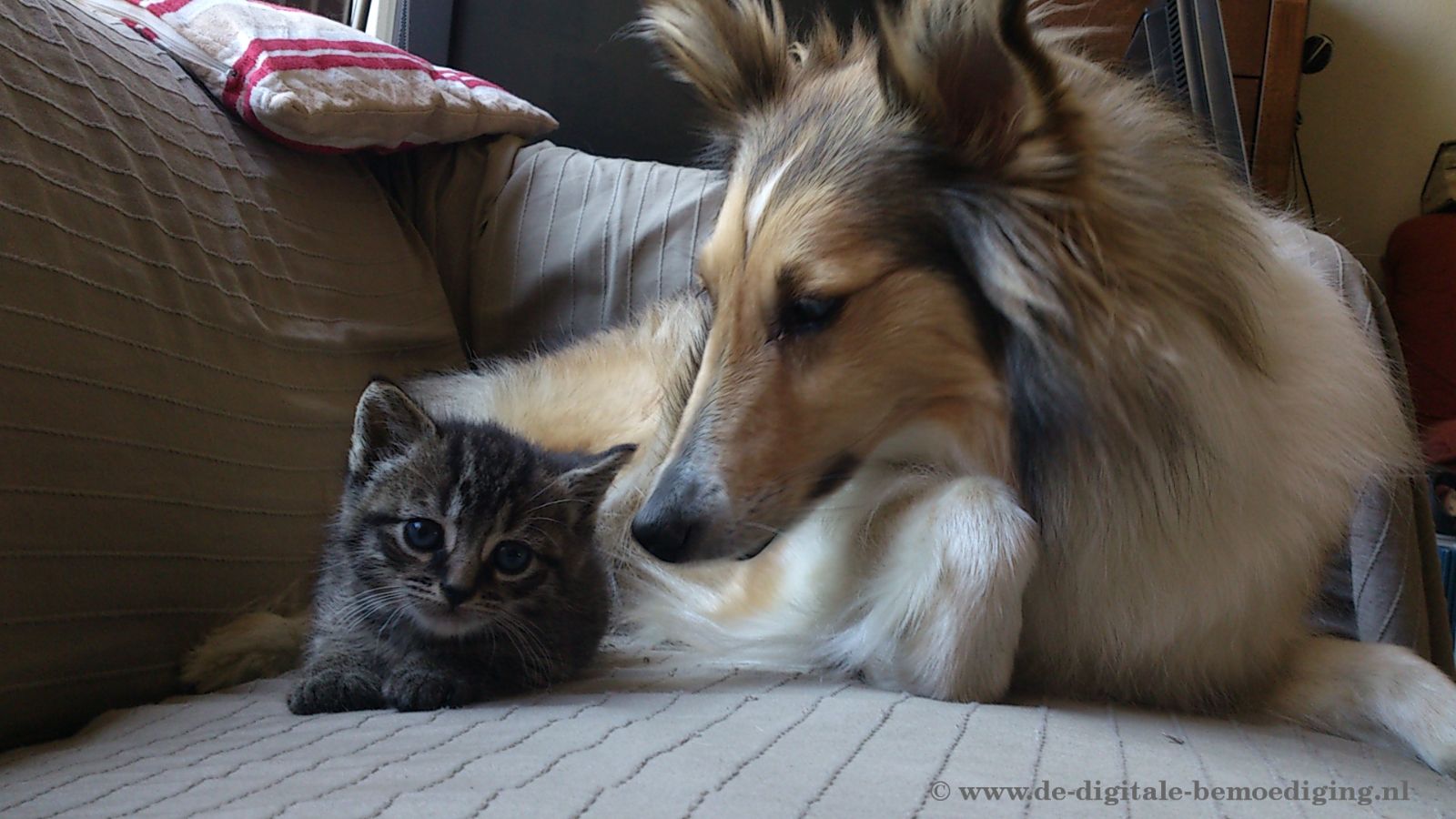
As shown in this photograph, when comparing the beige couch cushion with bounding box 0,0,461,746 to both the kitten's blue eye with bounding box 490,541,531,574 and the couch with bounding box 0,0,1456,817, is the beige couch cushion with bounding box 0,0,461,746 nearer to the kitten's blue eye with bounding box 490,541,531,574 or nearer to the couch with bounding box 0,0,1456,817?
the couch with bounding box 0,0,1456,817

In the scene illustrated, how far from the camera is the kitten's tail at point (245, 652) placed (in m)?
1.18

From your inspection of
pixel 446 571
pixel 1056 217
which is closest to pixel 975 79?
pixel 1056 217

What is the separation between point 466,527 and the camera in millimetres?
1205

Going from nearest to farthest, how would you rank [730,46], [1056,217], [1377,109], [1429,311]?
1. [1056,217]
2. [730,46]
3. [1429,311]
4. [1377,109]

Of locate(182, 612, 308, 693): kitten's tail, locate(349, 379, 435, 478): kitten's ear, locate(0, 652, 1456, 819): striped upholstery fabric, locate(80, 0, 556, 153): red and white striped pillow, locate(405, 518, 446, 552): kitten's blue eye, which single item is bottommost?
locate(182, 612, 308, 693): kitten's tail

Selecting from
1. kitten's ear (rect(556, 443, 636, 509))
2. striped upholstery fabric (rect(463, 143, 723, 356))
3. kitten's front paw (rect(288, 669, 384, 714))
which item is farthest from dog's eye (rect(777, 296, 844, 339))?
striped upholstery fabric (rect(463, 143, 723, 356))

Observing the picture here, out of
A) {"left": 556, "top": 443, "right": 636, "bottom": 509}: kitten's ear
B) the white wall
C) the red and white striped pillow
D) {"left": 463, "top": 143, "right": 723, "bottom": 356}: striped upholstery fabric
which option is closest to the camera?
{"left": 556, "top": 443, "right": 636, "bottom": 509}: kitten's ear

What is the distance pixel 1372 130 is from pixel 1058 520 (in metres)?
→ 3.44

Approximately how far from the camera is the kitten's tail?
1.18 metres

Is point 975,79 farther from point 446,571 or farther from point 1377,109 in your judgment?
point 1377,109

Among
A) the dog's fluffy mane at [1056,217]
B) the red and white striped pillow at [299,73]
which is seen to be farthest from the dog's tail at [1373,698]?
the red and white striped pillow at [299,73]

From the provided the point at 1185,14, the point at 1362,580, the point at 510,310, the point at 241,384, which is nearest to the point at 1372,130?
the point at 1185,14

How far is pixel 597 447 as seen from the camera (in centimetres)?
183

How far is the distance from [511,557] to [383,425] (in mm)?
249
